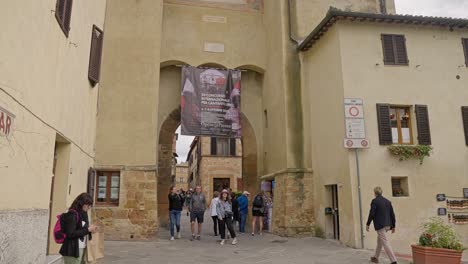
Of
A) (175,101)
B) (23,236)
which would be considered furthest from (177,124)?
(23,236)

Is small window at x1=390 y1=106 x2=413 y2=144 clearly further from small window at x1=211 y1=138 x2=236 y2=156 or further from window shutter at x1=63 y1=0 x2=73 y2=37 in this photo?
small window at x1=211 y1=138 x2=236 y2=156

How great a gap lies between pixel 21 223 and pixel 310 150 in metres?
10.3

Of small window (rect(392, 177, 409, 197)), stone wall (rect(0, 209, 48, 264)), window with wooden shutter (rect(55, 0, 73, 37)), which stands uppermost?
window with wooden shutter (rect(55, 0, 73, 37))

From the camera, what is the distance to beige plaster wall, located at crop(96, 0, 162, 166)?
522 inches

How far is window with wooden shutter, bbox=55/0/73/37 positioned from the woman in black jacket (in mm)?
3368

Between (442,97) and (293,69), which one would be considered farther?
(293,69)

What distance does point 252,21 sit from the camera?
17125 millimetres

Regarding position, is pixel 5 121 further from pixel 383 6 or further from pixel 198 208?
pixel 383 6

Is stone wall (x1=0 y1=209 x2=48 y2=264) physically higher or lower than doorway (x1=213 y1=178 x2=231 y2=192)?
lower

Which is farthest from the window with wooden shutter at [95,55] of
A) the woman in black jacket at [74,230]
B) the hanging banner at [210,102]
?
the hanging banner at [210,102]

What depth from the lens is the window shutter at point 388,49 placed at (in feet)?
39.7

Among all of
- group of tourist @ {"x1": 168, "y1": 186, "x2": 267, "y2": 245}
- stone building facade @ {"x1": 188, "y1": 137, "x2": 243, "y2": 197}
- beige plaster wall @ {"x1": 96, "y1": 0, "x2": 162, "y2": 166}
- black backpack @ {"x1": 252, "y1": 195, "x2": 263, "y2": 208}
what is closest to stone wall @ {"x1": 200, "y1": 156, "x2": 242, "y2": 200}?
stone building facade @ {"x1": 188, "y1": 137, "x2": 243, "y2": 197}

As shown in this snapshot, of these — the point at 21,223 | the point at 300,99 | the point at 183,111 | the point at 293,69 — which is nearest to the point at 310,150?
the point at 300,99

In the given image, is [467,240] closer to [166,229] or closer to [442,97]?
[442,97]
